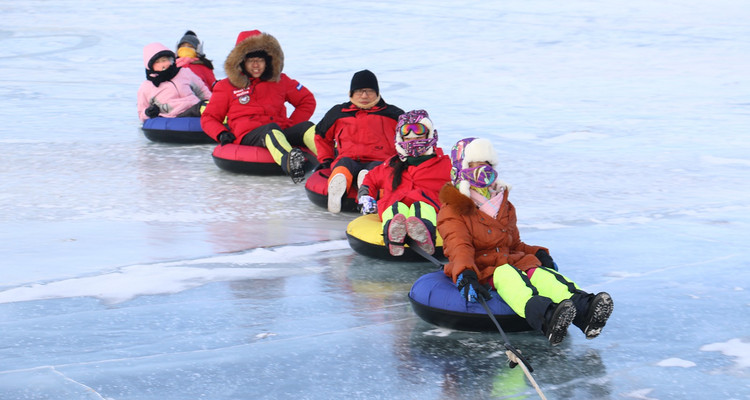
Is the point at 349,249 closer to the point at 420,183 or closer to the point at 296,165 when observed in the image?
the point at 420,183

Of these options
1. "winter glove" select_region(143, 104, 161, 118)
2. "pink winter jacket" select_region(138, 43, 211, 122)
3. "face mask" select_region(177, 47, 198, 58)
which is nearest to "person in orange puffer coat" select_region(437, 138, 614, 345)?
"pink winter jacket" select_region(138, 43, 211, 122)

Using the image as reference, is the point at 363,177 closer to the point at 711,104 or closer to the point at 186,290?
the point at 186,290

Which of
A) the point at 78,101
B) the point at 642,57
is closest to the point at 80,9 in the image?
the point at 78,101

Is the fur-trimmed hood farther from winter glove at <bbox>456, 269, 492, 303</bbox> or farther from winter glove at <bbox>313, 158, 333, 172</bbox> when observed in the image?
winter glove at <bbox>456, 269, 492, 303</bbox>

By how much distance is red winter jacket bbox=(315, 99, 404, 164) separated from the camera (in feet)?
23.7

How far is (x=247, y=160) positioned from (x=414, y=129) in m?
2.78

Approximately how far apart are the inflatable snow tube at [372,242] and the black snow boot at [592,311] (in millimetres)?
1501

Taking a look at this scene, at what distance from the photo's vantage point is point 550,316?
425 cm

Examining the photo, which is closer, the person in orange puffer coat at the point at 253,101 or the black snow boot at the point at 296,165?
the black snow boot at the point at 296,165

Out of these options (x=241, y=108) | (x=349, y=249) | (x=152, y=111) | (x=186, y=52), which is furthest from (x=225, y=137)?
(x=349, y=249)

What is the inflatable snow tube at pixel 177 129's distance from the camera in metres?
9.90

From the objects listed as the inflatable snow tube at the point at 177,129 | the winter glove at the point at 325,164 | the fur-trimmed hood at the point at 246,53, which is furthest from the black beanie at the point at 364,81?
the inflatable snow tube at the point at 177,129

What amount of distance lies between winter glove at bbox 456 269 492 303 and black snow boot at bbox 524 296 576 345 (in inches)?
8.9

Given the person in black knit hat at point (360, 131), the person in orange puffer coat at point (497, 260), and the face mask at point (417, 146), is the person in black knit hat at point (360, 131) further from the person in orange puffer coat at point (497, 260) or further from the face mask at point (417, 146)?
the person in orange puffer coat at point (497, 260)
